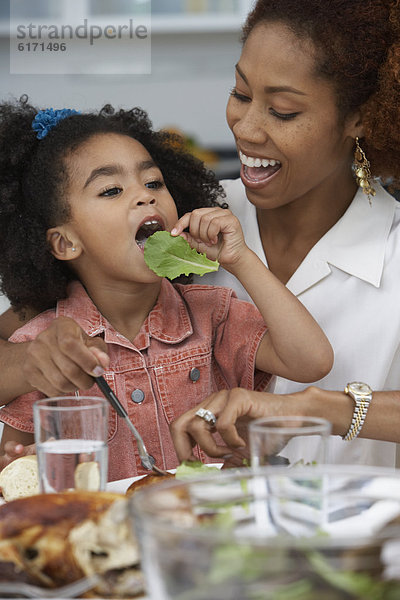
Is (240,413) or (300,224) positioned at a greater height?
(300,224)

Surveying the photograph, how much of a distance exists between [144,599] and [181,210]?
1.35m

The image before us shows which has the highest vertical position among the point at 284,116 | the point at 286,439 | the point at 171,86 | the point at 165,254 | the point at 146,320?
the point at 171,86

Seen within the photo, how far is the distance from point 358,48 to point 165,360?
0.78 metres

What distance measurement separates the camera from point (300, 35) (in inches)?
64.7

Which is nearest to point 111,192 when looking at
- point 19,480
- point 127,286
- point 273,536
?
point 127,286

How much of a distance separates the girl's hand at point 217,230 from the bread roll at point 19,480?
57cm

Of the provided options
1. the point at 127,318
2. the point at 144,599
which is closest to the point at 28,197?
the point at 127,318

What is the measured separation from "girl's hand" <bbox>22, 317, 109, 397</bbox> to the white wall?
3.16 meters

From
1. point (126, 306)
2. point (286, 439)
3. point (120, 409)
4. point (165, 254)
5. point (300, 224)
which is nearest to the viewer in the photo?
point (286, 439)

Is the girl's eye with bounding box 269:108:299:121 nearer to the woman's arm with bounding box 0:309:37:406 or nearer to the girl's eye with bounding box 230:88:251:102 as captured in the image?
the girl's eye with bounding box 230:88:251:102

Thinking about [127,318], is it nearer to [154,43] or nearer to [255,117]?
[255,117]

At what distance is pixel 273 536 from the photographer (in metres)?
0.56

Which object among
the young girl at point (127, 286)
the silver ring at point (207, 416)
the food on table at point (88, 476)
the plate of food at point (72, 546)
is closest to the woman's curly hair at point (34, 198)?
the young girl at point (127, 286)

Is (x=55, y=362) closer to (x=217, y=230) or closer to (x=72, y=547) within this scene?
(x=217, y=230)
